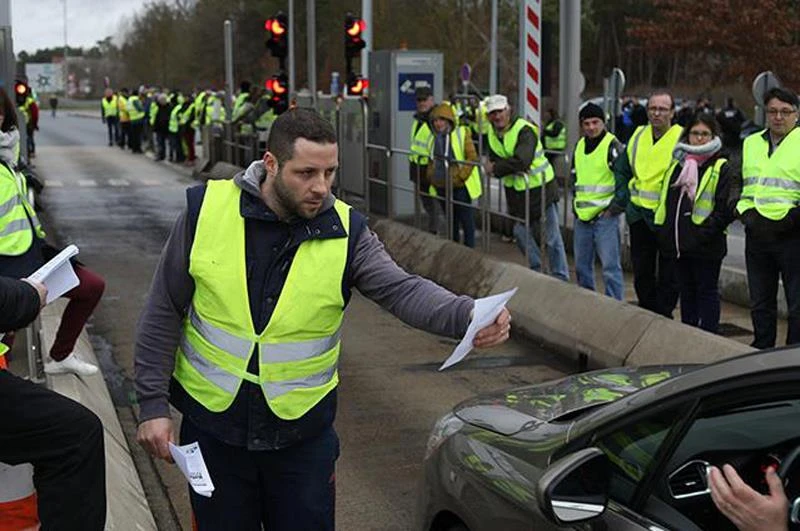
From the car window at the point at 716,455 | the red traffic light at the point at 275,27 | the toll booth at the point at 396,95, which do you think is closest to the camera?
the car window at the point at 716,455

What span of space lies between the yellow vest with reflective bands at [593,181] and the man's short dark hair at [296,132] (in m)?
6.50

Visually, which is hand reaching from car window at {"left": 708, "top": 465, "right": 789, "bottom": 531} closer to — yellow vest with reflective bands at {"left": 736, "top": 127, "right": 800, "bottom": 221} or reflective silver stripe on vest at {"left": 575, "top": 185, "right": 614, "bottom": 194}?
yellow vest with reflective bands at {"left": 736, "top": 127, "right": 800, "bottom": 221}

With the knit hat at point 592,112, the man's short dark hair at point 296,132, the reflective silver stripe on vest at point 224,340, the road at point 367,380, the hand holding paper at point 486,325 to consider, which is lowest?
the road at point 367,380

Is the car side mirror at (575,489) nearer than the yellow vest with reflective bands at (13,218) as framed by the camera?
Yes

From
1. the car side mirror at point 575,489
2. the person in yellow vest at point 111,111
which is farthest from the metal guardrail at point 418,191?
the person in yellow vest at point 111,111

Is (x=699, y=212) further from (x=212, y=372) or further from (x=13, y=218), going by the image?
(x=212, y=372)

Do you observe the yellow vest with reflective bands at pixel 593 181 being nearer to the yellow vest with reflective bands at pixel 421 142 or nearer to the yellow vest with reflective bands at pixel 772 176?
the yellow vest with reflective bands at pixel 772 176

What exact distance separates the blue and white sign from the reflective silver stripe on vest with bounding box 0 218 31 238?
1017 cm

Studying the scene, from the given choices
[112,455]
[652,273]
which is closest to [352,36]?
[652,273]

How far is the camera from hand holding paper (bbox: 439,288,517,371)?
3666mm

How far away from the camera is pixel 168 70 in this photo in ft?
235

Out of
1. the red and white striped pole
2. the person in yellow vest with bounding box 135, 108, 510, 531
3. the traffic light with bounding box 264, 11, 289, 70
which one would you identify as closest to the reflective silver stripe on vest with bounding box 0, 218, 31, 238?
the person in yellow vest with bounding box 135, 108, 510, 531

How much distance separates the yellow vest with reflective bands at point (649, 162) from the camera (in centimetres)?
935

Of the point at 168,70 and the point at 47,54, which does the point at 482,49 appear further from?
the point at 47,54
